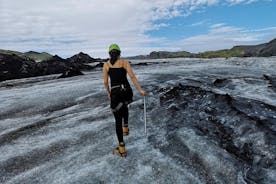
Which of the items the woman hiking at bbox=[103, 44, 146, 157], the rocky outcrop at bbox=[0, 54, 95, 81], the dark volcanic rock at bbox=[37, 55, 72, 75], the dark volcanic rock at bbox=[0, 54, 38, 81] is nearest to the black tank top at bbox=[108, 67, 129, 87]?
the woman hiking at bbox=[103, 44, 146, 157]

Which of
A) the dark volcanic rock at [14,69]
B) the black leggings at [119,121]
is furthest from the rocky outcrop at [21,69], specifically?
the black leggings at [119,121]

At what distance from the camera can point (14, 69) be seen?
37.6 meters

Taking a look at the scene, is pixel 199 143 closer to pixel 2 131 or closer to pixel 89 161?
pixel 89 161

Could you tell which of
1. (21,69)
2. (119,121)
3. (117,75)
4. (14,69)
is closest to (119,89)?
(117,75)

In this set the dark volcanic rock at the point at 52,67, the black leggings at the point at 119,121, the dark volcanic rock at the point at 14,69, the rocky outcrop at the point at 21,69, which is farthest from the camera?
the dark volcanic rock at the point at 52,67

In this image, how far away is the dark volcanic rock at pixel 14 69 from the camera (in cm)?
3578

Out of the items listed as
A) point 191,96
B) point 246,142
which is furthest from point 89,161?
point 191,96

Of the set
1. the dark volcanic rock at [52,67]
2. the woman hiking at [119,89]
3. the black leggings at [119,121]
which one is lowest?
the dark volcanic rock at [52,67]

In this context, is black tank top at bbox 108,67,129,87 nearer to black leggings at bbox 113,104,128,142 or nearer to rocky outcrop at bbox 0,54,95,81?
black leggings at bbox 113,104,128,142

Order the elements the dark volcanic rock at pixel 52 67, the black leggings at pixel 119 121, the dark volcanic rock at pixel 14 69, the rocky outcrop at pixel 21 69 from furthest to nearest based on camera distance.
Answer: the dark volcanic rock at pixel 52 67 < the rocky outcrop at pixel 21 69 < the dark volcanic rock at pixel 14 69 < the black leggings at pixel 119 121

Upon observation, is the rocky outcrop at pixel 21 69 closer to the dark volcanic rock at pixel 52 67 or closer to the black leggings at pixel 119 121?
the dark volcanic rock at pixel 52 67

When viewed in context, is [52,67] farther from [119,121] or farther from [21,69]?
[119,121]

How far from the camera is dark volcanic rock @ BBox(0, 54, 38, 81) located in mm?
35781

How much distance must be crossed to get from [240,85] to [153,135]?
403 inches
